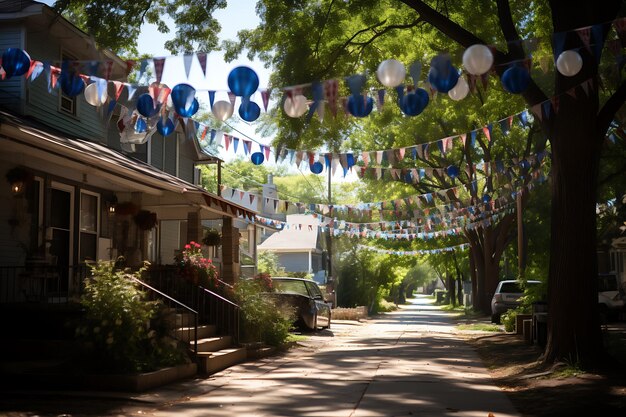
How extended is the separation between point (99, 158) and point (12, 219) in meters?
2.19

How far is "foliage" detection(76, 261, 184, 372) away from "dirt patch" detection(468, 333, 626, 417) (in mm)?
5096

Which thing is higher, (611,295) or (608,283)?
(608,283)

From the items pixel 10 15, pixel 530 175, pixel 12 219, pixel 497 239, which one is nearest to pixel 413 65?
pixel 12 219

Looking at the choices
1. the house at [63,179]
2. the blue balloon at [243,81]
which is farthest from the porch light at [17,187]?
the blue balloon at [243,81]

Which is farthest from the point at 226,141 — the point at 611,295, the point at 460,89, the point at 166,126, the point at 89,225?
the point at 611,295

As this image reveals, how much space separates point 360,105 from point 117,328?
465cm

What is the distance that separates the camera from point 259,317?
15.0 m

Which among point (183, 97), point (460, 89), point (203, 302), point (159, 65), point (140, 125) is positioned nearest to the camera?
point (159, 65)

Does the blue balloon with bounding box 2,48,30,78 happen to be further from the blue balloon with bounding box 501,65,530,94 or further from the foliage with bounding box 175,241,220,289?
the blue balloon with bounding box 501,65,530,94

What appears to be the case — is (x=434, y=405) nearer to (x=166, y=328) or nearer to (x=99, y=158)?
(x=166, y=328)

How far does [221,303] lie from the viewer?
47.1 ft

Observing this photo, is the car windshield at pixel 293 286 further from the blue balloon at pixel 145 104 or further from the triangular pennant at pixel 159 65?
the triangular pennant at pixel 159 65

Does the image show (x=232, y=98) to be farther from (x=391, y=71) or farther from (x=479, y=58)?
(x=479, y=58)

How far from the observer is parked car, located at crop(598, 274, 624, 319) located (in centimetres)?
2750
